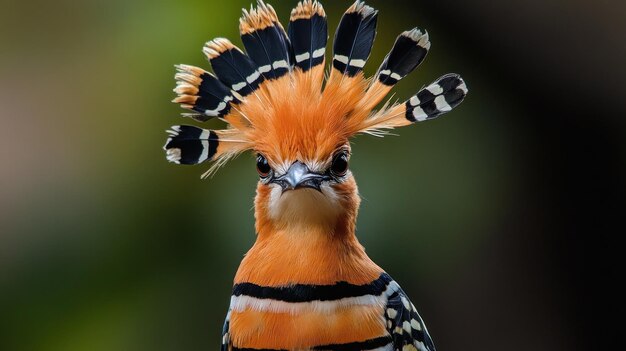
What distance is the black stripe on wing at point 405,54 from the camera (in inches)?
59.8

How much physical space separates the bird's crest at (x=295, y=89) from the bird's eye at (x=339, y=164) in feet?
0.09

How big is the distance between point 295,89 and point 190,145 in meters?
0.21

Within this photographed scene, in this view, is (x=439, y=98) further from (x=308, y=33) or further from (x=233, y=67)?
(x=233, y=67)

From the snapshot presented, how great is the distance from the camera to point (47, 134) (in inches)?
113

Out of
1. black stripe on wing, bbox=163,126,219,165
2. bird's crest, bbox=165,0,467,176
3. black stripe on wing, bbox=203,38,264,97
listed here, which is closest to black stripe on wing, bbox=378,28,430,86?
bird's crest, bbox=165,0,467,176

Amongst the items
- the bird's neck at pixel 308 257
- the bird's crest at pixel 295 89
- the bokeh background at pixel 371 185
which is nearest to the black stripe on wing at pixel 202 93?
the bird's crest at pixel 295 89

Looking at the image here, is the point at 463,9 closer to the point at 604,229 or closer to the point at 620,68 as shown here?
the point at 620,68

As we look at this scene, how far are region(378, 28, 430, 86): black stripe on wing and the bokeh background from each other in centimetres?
86

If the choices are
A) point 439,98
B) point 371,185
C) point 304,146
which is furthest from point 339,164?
point 371,185

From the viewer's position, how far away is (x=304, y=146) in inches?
61.4

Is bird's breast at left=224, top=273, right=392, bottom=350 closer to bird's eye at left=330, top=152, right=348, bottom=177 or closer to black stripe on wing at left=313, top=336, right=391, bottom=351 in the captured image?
black stripe on wing at left=313, top=336, right=391, bottom=351

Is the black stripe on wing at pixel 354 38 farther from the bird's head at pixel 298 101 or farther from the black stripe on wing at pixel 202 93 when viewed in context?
the black stripe on wing at pixel 202 93

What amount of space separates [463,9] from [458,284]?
876 millimetres

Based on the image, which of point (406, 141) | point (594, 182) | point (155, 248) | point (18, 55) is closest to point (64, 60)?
point (18, 55)
